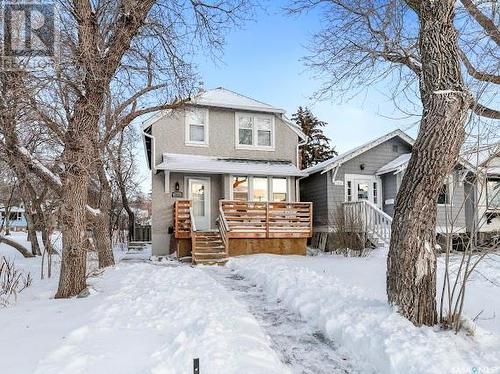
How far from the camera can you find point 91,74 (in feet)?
22.2

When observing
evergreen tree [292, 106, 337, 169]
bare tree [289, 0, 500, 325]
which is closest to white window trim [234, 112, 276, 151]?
bare tree [289, 0, 500, 325]

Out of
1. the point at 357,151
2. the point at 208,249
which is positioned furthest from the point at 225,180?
the point at 357,151

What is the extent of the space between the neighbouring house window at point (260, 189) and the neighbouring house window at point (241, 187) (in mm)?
395

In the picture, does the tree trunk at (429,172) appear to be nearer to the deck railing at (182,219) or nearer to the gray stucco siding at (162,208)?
the deck railing at (182,219)

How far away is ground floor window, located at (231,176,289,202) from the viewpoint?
15570 millimetres

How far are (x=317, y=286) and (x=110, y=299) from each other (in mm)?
3690

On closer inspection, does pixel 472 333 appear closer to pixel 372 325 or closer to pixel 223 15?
pixel 372 325

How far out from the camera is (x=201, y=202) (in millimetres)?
15492

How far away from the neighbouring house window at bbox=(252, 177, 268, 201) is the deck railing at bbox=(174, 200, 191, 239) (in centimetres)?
307

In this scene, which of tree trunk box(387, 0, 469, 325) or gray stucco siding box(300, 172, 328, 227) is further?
gray stucco siding box(300, 172, 328, 227)

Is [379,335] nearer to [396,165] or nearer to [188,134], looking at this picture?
[188,134]

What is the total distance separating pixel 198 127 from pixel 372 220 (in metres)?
7.79

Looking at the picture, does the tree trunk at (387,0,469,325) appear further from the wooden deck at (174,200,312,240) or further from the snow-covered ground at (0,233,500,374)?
the wooden deck at (174,200,312,240)

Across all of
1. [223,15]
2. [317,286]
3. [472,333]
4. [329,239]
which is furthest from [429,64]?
[329,239]
